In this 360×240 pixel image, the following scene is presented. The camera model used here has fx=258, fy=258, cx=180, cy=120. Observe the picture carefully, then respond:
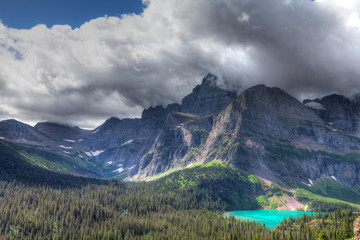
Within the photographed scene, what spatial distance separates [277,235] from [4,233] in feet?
656

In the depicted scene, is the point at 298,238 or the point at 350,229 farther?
the point at 298,238

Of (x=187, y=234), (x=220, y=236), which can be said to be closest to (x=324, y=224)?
(x=220, y=236)

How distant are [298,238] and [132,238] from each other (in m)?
111

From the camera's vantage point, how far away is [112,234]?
7746 inches

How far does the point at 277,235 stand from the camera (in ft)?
547

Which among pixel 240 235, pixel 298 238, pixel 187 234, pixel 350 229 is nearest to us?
pixel 350 229

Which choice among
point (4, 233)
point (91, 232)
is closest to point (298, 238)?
point (91, 232)

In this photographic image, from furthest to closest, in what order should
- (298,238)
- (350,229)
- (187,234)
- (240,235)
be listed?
(187,234) → (240,235) → (298,238) → (350,229)

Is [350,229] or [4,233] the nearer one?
[350,229]

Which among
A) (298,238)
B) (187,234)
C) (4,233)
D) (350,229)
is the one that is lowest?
(4,233)

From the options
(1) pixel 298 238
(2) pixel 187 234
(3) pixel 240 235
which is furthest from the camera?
(2) pixel 187 234

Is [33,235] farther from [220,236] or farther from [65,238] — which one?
[220,236]

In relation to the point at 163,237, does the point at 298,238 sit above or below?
above

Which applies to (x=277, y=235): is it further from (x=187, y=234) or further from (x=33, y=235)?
(x=33, y=235)
